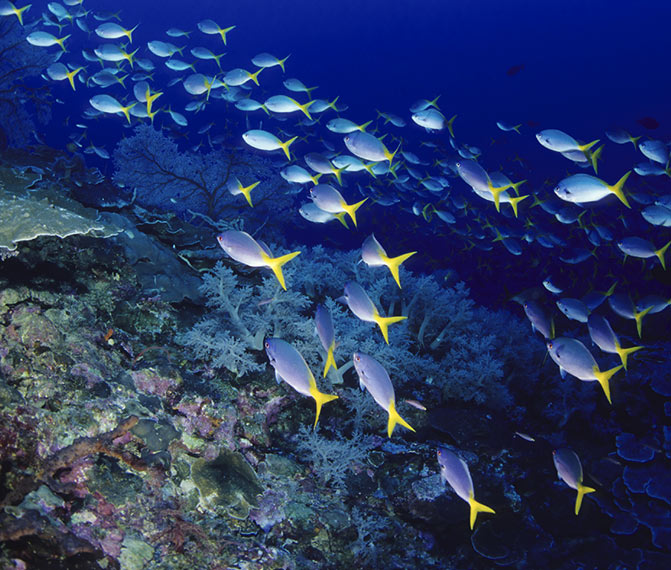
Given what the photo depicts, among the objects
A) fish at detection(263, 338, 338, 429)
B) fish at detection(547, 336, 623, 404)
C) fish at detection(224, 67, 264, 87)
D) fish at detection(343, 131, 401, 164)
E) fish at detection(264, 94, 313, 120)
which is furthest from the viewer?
fish at detection(224, 67, 264, 87)

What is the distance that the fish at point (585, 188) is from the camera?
13.9 ft

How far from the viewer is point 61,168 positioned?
20.3 feet

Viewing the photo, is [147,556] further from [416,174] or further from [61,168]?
[416,174]

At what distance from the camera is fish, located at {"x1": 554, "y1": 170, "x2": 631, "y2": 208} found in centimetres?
424

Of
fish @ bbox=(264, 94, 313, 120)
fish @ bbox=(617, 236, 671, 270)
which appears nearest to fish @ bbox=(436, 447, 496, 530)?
fish @ bbox=(617, 236, 671, 270)

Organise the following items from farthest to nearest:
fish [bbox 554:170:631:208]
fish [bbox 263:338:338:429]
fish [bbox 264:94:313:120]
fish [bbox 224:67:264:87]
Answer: fish [bbox 224:67:264:87] < fish [bbox 264:94:313:120] < fish [bbox 554:170:631:208] < fish [bbox 263:338:338:429]

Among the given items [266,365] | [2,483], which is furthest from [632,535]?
[2,483]

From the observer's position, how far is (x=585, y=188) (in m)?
4.31

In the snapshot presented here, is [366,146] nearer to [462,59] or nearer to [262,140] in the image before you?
[262,140]

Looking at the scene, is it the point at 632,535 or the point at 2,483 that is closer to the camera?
the point at 2,483

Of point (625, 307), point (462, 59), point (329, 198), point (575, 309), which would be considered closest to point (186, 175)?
point (329, 198)

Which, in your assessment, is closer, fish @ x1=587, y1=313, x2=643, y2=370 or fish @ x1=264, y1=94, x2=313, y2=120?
fish @ x1=587, y1=313, x2=643, y2=370

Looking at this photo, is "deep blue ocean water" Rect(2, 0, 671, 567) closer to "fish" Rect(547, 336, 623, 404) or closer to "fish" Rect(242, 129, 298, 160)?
"fish" Rect(242, 129, 298, 160)

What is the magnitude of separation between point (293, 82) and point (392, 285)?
15.9 feet
